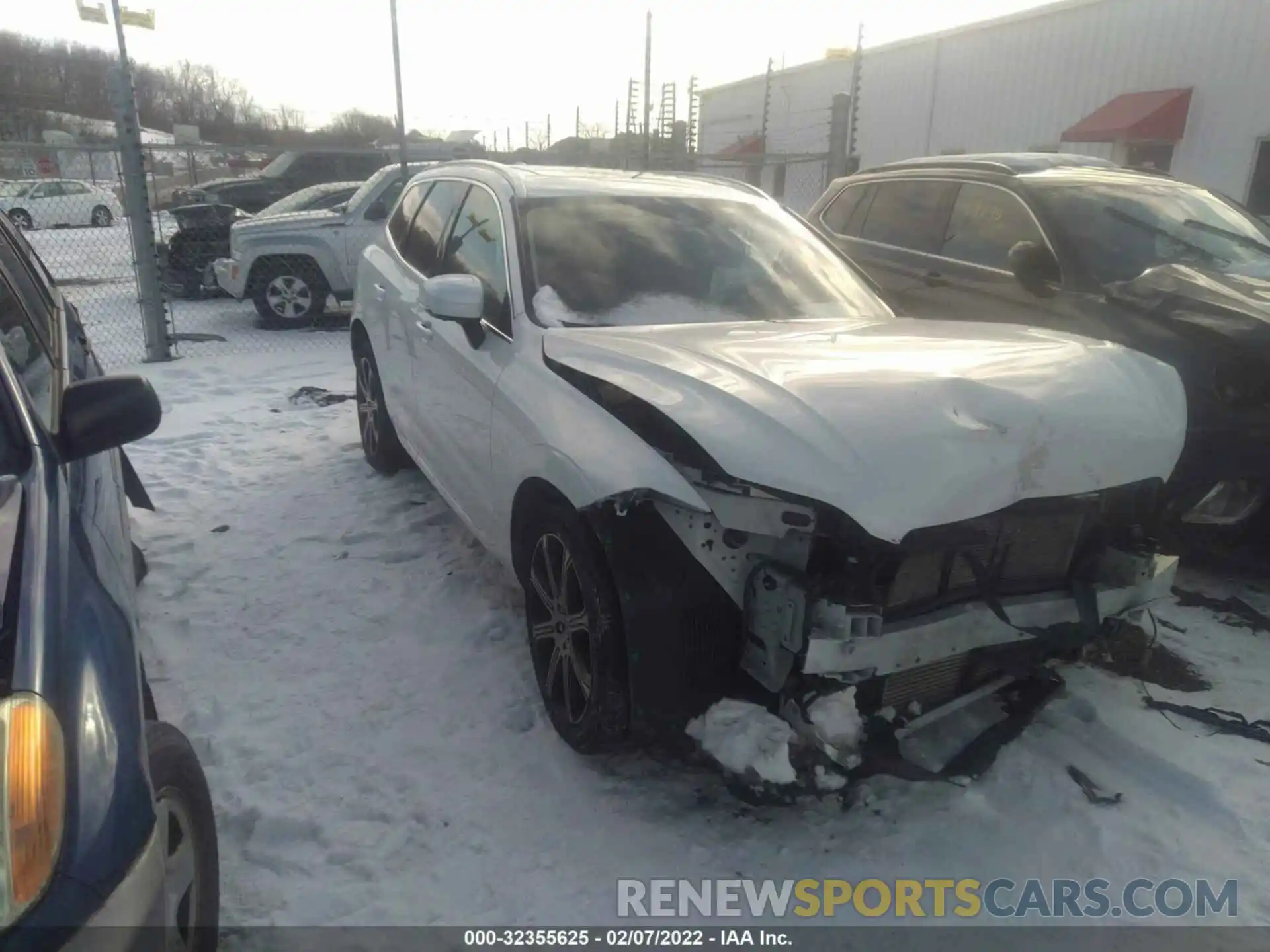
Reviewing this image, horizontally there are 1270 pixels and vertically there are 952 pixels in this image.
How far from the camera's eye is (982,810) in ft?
8.77

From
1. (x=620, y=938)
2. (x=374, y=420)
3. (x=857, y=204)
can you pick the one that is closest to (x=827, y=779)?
(x=620, y=938)

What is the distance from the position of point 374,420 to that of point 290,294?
5939 mm

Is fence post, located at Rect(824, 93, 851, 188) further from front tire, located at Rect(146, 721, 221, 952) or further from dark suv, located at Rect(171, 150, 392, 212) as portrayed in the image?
front tire, located at Rect(146, 721, 221, 952)

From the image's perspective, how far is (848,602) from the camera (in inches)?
91.1

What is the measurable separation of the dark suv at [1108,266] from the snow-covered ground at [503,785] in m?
0.77

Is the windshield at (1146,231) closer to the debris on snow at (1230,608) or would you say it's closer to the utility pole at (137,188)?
the debris on snow at (1230,608)

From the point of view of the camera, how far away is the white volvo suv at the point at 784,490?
90.9 inches

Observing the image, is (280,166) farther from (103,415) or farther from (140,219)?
(103,415)

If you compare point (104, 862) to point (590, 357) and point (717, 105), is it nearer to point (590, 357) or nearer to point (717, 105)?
point (590, 357)

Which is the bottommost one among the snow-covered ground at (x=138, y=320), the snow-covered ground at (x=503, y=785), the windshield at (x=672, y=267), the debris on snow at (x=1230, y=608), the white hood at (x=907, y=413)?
the snow-covered ground at (x=138, y=320)

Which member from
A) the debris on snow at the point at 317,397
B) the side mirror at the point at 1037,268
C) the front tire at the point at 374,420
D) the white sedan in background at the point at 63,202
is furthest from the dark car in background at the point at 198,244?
the white sedan in background at the point at 63,202

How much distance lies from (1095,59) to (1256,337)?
17353mm

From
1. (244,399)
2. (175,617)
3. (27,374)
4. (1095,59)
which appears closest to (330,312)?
(244,399)

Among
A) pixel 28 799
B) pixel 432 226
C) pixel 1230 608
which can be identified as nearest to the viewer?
pixel 28 799
